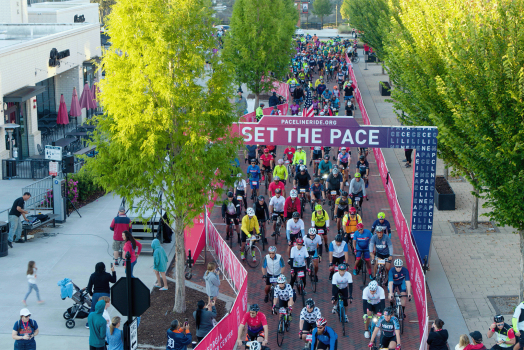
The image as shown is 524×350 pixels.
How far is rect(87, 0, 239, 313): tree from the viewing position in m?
14.2

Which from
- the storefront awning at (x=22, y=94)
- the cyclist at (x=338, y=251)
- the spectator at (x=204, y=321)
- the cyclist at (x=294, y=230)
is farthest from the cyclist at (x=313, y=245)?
the storefront awning at (x=22, y=94)

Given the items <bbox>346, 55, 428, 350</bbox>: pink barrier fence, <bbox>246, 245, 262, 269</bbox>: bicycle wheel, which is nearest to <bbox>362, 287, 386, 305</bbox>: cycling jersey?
<bbox>346, 55, 428, 350</bbox>: pink barrier fence

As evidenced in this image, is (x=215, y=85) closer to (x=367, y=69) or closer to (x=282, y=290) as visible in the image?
(x=282, y=290)

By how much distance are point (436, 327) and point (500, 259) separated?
8.03m

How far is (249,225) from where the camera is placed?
18.2 meters

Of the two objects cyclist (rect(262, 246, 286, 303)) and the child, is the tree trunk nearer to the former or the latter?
cyclist (rect(262, 246, 286, 303))

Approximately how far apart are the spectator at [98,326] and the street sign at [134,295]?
8.10ft

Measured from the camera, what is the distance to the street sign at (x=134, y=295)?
402 inches

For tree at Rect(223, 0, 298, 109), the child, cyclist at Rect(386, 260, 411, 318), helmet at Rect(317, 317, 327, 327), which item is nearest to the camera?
helmet at Rect(317, 317, 327, 327)

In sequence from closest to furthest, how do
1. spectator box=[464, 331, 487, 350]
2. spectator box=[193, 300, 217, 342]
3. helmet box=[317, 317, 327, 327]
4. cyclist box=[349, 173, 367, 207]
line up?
spectator box=[464, 331, 487, 350] < helmet box=[317, 317, 327, 327] < spectator box=[193, 300, 217, 342] < cyclist box=[349, 173, 367, 207]

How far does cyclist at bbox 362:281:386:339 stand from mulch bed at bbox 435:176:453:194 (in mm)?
11069

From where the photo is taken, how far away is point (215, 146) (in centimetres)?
1510

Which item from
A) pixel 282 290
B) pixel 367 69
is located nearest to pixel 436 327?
pixel 282 290

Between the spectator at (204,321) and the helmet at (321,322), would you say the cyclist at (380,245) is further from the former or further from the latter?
the spectator at (204,321)
